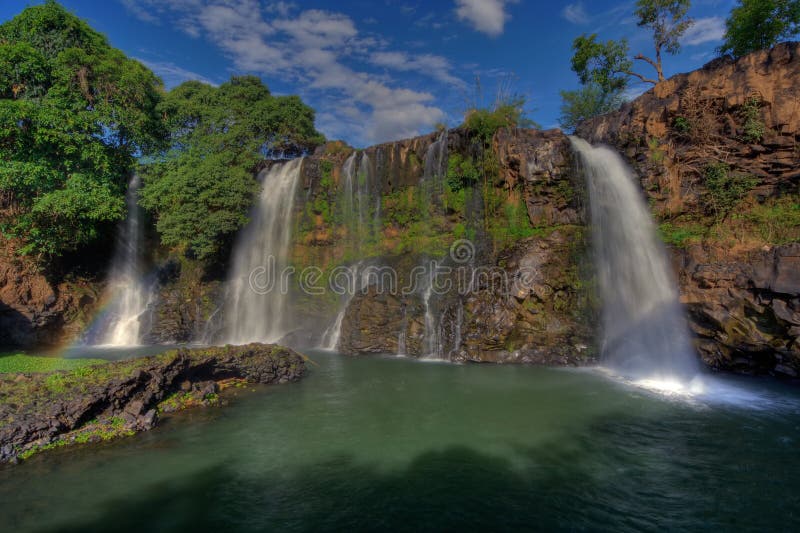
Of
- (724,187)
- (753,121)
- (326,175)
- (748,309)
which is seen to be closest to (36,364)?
(326,175)

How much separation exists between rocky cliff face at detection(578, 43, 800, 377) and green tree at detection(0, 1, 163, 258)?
2116cm

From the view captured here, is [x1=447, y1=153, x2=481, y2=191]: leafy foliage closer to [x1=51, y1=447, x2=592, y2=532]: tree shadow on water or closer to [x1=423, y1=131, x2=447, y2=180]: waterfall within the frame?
[x1=423, y1=131, x2=447, y2=180]: waterfall

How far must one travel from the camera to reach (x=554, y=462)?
22.2 feet

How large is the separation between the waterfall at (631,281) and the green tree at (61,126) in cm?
1990

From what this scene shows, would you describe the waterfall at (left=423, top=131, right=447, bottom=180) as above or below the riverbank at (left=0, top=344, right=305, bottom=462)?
above

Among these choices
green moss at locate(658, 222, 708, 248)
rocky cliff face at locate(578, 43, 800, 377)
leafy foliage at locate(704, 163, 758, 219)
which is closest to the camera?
rocky cliff face at locate(578, 43, 800, 377)

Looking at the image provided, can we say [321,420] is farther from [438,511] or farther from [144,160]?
[144,160]

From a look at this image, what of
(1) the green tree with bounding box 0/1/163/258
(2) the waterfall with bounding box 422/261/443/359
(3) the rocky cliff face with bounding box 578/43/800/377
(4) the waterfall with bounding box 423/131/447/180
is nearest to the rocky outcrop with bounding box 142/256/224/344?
(1) the green tree with bounding box 0/1/163/258

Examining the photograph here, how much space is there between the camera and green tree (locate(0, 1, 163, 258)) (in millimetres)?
16328

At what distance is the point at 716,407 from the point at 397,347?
9.87m

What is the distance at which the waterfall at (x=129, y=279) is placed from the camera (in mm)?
20125

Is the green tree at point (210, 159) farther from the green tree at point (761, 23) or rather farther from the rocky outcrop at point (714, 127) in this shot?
the green tree at point (761, 23)

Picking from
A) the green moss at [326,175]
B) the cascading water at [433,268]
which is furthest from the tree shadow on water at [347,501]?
the green moss at [326,175]

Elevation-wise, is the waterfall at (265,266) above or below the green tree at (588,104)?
below
